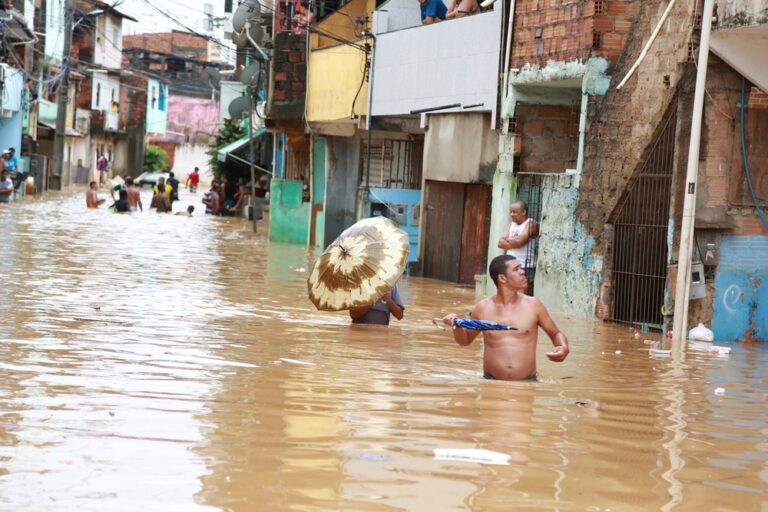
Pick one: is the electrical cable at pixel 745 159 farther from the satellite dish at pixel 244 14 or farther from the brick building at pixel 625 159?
the satellite dish at pixel 244 14

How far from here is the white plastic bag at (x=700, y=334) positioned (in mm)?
13461

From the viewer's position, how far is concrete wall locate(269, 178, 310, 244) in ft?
100

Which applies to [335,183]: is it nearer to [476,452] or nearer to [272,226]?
[272,226]

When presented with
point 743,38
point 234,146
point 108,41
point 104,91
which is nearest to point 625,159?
point 743,38

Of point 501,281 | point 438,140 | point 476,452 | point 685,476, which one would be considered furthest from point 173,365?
point 438,140

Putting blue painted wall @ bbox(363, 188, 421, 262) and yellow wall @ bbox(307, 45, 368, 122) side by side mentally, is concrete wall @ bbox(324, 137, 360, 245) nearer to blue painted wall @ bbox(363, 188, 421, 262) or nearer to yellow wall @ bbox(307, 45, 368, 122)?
yellow wall @ bbox(307, 45, 368, 122)

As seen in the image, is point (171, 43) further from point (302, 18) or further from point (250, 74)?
point (302, 18)

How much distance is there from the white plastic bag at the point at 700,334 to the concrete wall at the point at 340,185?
Answer: 14786 millimetres

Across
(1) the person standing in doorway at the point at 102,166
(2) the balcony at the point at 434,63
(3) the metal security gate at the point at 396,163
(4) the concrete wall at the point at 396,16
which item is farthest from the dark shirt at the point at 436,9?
(1) the person standing in doorway at the point at 102,166

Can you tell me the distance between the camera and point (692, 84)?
13891mm

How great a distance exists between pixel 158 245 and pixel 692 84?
15065mm

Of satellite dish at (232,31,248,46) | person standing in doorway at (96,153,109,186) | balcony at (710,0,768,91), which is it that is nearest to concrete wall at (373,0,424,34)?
balcony at (710,0,768,91)

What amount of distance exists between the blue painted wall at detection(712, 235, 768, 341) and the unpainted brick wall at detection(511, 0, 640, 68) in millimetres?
2891

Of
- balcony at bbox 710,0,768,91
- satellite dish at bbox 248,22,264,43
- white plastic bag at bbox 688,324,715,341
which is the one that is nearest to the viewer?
balcony at bbox 710,0,768,91
